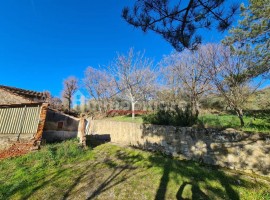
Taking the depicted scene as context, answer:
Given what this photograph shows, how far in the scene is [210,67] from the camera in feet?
32.1

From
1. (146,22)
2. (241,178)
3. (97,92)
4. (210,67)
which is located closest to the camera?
(146,22)

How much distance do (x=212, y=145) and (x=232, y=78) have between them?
12.7 feet

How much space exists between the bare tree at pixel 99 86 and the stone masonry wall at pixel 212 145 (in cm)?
2125

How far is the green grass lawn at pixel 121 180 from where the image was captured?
4199 millimetres

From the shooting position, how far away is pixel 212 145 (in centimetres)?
606

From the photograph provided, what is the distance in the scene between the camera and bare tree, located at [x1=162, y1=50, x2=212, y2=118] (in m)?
15.6

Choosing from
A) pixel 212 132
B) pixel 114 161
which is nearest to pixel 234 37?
pixel 212 132

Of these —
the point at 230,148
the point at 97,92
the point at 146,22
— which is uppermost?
the point at 97,92

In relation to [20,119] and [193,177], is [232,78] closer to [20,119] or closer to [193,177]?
[193,177]

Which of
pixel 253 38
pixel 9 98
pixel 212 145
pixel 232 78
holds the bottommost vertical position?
pixel 212 145

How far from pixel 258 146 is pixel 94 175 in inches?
212

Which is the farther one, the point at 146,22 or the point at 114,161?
the point at 114,161

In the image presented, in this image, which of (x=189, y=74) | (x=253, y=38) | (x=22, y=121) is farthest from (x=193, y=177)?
(x=189, y=74)

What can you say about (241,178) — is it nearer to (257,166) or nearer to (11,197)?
(257,166)
